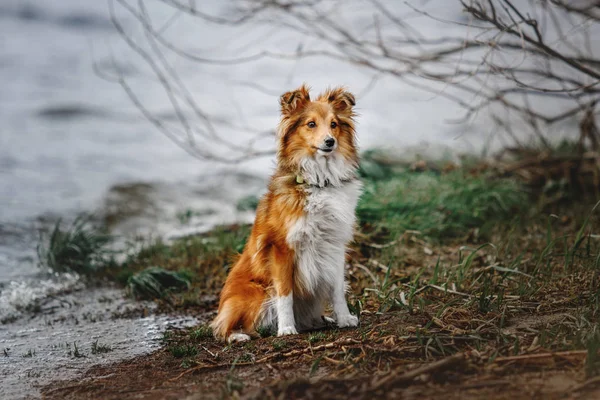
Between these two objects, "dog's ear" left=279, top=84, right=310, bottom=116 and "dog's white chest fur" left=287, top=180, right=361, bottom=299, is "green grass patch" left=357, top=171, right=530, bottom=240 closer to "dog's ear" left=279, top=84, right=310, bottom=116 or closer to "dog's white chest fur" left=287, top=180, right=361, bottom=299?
"dog's white chest fur" left=287, top=180, right=361, bottom=299

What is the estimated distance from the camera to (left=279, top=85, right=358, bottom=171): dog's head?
4.31m

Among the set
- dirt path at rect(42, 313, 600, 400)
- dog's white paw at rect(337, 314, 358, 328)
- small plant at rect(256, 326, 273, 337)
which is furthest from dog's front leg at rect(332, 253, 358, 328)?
small plant at rect(256, 326, 273, 337)

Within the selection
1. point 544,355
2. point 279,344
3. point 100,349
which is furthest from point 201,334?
point 544,355

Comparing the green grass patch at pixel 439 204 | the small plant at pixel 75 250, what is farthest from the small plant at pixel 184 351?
the small plant at pixel 75 250

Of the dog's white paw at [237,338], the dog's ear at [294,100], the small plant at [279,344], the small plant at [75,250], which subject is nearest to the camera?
the small plant at [279,344]

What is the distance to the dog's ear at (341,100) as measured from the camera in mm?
4543

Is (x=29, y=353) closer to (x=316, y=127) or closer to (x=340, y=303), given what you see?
(x=340, y=303)

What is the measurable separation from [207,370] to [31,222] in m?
6.25

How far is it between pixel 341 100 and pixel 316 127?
38 centimetres

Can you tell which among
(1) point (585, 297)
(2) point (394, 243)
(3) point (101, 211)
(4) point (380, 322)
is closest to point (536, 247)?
(2) point (394, 243)

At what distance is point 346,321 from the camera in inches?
169

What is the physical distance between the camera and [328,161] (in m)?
4.35

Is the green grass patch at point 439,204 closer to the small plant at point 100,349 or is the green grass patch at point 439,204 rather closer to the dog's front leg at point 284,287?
the dog's front leg at point 284,287

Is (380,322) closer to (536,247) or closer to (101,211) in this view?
(536,247)
